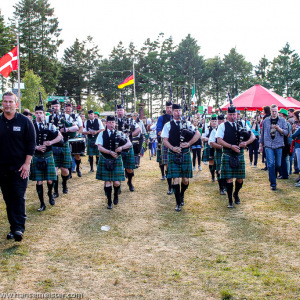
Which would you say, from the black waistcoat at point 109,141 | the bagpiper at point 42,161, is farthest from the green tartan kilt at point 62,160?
the black waistcoat at point 109,141

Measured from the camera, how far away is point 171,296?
2812 millimetres

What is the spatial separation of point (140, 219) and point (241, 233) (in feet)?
5.07

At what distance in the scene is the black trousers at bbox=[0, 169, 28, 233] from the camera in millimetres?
4066

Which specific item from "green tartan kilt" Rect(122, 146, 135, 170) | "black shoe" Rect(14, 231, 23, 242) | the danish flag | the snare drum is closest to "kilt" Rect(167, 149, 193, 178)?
"green tartan kilt" Rect(122, 146, 135, 170)

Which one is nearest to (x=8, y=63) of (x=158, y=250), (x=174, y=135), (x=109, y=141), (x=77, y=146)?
(x=77, y=146)

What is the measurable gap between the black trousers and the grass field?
26cm

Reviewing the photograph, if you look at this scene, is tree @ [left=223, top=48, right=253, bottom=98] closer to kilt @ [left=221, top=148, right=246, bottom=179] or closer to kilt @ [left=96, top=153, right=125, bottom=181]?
kilt @ [left=221, top=148, right=246, bottom=179]

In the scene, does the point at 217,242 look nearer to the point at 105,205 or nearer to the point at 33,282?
the point at 33,282

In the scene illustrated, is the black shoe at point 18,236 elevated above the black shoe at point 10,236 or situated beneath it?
elevated above

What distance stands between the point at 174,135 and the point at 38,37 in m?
35.2

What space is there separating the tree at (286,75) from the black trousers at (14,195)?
44.8m

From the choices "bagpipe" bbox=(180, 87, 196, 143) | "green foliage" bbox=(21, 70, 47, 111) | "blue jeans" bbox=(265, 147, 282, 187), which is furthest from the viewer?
"green foliage" bbox=(21, 70, 47, 111)

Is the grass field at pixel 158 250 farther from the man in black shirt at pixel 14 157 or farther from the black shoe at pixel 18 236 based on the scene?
the man in black shirt at pixel 14 157

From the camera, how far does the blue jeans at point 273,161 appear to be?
7121 millimetres
